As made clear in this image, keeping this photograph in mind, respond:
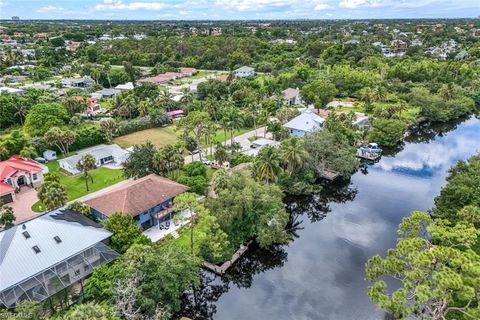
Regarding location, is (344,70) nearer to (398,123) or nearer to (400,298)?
(398,123)

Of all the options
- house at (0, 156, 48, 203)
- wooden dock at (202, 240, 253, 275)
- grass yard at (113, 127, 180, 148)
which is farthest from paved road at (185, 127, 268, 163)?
wooden dock at (202, 240, 253, 275)

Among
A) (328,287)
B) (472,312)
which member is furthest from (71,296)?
(472,312)

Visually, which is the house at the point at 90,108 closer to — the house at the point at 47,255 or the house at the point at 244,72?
the house at the point at 244,72

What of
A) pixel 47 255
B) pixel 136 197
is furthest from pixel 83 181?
pixel 47 255

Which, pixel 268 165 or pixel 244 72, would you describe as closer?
pixel 268 165

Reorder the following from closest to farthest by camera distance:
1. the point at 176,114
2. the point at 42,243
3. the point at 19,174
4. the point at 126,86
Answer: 1. the point at 42,243
2. the point at 19,174
3. the point at 176,114
4. the point at 126,86

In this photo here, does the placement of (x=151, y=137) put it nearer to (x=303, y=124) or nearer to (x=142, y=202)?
(x=303, y=124)

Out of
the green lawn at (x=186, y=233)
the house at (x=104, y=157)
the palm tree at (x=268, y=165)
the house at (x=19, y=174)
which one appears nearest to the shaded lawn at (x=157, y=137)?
the house at (x=104, y=157)

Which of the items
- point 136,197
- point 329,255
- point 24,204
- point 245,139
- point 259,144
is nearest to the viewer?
point 329,255
